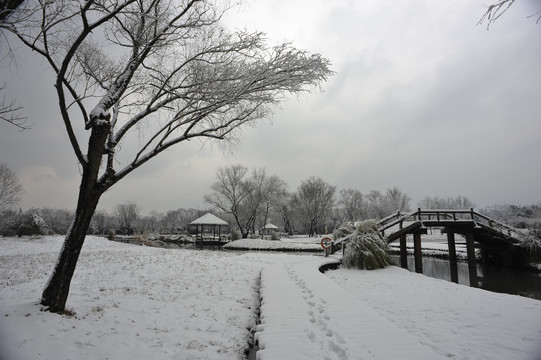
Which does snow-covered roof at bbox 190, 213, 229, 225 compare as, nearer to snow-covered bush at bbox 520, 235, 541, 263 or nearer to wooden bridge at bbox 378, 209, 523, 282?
wooden bridge at bbox 378, 209, 523, 282

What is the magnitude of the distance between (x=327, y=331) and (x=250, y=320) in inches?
76.0

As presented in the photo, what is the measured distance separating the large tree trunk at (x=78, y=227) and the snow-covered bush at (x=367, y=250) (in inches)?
444

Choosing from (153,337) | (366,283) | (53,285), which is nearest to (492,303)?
(366,283)

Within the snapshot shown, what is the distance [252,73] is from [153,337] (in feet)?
17.3

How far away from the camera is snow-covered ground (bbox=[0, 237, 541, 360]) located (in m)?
3.72

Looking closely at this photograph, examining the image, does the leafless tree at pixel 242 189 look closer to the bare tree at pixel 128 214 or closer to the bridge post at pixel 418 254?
the bridge post at pixel 418 254

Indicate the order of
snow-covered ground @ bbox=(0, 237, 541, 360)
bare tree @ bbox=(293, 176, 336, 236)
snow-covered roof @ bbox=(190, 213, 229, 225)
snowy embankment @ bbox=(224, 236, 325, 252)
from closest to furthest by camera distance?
snow-covered ground @ bbox=(0, 237, 541, 360)
snowy embankment @ bbox=(224, 236, 325, 252)
snow-covered roof @ bbox=(190, 213, 229, 225)
bare tree @ bbox=(293, 176, 336, 236)

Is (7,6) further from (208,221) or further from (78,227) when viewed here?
(208,221)

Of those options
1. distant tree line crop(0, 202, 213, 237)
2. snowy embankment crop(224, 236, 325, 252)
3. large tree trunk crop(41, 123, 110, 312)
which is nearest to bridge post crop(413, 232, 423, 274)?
snowy embankment crop(224, 236, 325, 252)

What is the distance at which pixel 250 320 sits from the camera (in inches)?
225

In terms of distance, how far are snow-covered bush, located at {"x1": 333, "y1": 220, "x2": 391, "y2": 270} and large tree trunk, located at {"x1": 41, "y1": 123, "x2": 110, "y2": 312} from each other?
1127cm

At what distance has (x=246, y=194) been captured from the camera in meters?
41.6

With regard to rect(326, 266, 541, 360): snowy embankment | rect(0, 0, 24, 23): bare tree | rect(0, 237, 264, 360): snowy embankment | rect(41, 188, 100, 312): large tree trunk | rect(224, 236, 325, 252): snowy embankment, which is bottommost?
rect(224, 236, 325, 252): snowy embankment

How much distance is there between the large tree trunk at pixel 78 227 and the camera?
4469 millimetres
